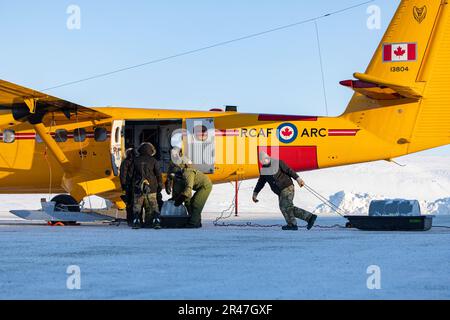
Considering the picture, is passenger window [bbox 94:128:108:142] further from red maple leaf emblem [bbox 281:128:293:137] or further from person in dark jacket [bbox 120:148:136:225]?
red maple leaf emblem [bbox 281:128:293:137]

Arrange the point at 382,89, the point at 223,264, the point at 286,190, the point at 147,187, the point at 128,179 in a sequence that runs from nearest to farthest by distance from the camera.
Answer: the point at 223,264 < the point at 286,190 < the point at 147,187 < the point at 128,179 < the point at 382,89

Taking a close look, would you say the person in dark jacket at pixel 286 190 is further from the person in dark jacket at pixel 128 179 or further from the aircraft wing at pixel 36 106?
the aircraft wing at pixel 36 106

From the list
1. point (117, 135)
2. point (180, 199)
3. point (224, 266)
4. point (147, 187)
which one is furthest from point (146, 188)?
point (224, 266)

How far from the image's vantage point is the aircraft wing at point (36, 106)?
22.7m

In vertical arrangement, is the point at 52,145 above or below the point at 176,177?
above

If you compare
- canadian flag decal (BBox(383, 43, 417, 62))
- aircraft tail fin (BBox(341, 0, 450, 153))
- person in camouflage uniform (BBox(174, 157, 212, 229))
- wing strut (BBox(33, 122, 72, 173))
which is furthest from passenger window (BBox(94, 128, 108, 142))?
canadian flag decal (BBox(383, 43, 417, 62))

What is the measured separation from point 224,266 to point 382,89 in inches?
484

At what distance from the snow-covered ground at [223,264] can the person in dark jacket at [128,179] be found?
229 cm

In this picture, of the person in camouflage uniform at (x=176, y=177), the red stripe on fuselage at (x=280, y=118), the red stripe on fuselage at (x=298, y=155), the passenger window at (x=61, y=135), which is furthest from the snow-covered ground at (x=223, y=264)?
the passenger window at (x=61, y=135)

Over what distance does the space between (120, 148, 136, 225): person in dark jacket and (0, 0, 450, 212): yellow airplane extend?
1.78 meters

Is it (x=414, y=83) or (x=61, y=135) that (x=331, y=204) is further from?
(x=61, y=135)

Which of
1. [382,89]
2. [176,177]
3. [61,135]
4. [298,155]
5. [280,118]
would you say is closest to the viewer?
[176,177]

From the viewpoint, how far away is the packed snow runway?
28.5 ft

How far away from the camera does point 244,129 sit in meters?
23.7
